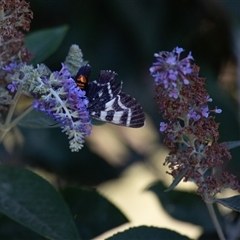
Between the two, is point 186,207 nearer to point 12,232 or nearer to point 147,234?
point 147,234

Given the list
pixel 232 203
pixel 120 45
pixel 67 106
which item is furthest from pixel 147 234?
pixel 120 45

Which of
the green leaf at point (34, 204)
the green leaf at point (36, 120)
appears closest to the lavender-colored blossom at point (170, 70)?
the green leaf at point (34, 204)

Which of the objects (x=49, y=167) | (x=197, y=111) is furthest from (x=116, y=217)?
(x=49, y=167)

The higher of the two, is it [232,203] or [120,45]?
[120,45]

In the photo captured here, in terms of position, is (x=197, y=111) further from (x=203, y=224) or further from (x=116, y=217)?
(x=203, y=224)

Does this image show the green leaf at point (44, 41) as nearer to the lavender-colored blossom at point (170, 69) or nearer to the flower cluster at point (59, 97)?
the flower cluster at point (59, 97)

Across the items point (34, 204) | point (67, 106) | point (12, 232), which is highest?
point (67, 106)

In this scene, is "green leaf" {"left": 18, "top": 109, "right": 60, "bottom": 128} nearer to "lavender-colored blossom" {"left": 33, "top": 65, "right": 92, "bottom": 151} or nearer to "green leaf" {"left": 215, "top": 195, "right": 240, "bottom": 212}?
"lavender-colored blossom" {"left": 33, "top": 65, "right": 92, "bottom": 151}

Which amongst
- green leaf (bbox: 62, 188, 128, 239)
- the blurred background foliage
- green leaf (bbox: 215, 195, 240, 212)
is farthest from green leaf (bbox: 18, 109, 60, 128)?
the blurred background foliage
